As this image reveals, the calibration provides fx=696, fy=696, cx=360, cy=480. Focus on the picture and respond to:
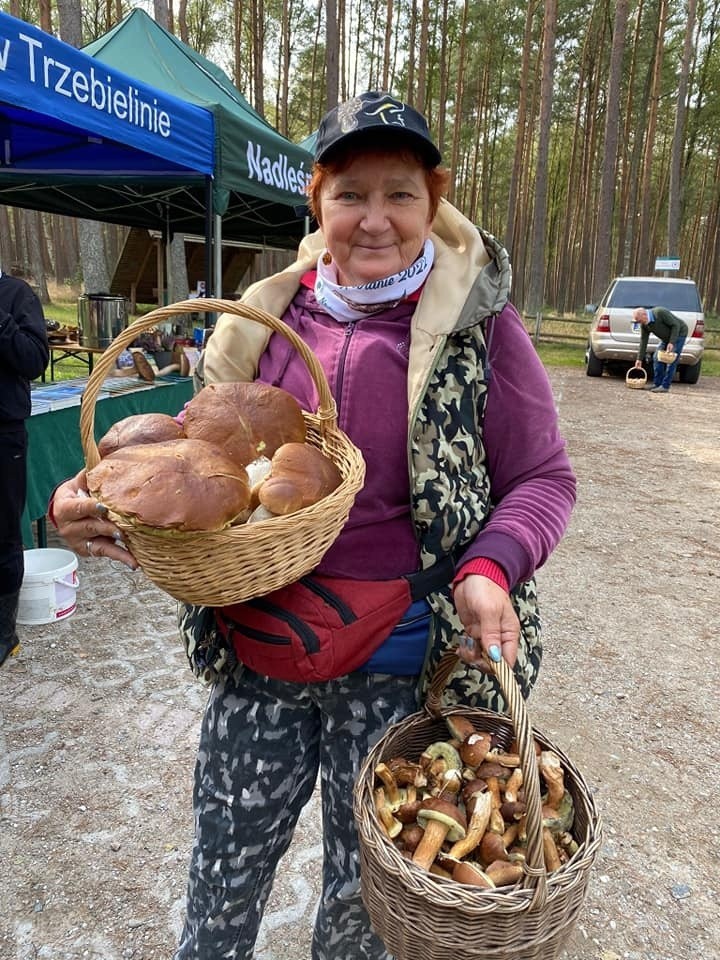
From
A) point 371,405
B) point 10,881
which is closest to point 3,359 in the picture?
point 10,881

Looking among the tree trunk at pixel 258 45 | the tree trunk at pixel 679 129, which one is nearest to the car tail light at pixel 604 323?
the tree trunk at pixel 679 129

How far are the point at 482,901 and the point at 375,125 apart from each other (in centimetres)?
126

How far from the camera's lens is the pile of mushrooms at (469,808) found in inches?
44.9

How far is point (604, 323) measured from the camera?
529 inches

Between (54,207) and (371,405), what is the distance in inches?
364

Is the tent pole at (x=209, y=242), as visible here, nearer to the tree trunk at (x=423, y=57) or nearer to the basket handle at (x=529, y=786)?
the basket handle at (x=529, y=786)

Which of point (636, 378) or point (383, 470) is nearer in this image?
point (383, 470)

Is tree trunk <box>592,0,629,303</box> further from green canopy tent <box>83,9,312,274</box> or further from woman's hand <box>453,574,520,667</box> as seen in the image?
woman's hand <box>453,574,520,667</box>

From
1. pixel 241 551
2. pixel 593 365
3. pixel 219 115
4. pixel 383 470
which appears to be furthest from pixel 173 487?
pixel 593 365

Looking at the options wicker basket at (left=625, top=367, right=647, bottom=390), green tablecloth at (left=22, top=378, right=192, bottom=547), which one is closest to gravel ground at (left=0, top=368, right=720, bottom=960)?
green tablecloth at (left=22, top=378, right=192, bottom=547)

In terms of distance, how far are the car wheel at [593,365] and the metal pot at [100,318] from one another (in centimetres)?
1021

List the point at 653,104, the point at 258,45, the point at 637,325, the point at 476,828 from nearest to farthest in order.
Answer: the point at 476,828 < the point at 637,325 < the point at 258,45 < the point at 653,104

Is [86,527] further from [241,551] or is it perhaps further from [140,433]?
[241,551]

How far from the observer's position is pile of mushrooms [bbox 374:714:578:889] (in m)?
1.14
